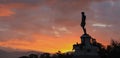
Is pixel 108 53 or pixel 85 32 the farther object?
pixel 108 53

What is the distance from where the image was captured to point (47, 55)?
78.8 metres

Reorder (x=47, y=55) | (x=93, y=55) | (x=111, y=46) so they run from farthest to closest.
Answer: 1. (x=47, y=55)
2. (x=111, y=46)
3. (x=93, y=55)

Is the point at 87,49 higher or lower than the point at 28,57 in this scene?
lower

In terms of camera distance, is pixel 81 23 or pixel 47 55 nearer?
pixel 81 23

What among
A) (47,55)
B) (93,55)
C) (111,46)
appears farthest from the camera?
(47,55)

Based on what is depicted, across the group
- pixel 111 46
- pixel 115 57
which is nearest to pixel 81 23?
pixel 115 57

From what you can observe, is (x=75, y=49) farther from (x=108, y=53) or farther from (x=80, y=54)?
(x=108, y=53)

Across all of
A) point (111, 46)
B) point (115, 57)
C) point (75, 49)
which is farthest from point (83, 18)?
point (111, 46)

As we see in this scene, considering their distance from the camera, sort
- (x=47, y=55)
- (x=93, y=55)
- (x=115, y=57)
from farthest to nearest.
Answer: (x=47, y=55) < (x=115, y=57) < (x=93, y=55)

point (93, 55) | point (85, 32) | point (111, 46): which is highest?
point (111, 46)

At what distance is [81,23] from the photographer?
3731cm

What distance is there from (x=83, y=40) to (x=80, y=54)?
1.50 meters

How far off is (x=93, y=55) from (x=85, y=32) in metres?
2.45

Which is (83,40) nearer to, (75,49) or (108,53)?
(75,49)
